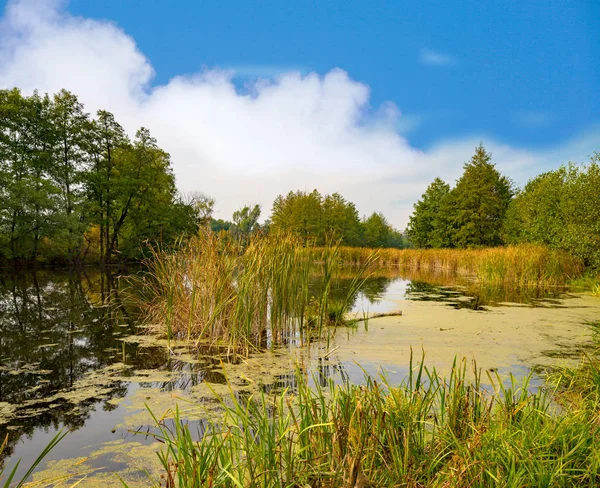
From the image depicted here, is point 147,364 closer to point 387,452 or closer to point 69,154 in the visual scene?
point 387,452

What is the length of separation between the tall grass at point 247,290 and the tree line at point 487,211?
504 inches

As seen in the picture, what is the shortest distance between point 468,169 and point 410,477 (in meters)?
37.7

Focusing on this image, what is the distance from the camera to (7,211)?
67.3ft

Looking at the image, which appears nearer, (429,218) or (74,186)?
(74,186)

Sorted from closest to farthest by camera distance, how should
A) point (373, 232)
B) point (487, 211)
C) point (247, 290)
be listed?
point (247, 290) < point (487, 211) < point (373, 232)

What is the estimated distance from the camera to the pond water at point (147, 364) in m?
2.65

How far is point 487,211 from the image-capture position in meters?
33.8

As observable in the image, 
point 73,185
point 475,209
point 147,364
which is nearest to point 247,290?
point 147,364

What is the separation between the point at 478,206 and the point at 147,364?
3459 cm

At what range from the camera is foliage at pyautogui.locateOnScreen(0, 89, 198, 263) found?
69.1ft

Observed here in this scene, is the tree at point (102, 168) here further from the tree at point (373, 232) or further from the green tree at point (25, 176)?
the tree at point (373, 232)

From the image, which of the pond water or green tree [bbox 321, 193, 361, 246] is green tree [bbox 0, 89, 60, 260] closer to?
the pond water

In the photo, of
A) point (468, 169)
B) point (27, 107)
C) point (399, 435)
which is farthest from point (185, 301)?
point (468, 169)

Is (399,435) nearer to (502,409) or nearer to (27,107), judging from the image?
(502,409)
